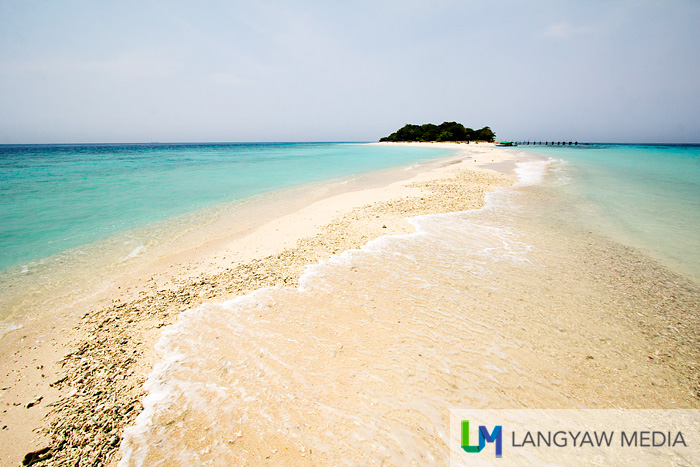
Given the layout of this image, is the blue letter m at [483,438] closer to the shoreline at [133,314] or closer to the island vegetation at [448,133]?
the shoreline at [133,314]

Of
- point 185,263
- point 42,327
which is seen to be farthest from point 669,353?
point 42,327

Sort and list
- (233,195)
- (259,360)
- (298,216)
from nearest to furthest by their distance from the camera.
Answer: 1. (259,360)
2. (298,216)
3. (233,195)

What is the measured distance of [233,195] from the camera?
53.4ft

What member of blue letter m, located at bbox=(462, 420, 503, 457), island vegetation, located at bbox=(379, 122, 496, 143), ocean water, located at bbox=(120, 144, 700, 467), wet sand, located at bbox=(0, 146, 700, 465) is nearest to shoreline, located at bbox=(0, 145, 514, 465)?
wet sand, located at bbox=(0, 146, 700, 465)

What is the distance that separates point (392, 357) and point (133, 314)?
15.2 ft

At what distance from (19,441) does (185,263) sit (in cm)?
465

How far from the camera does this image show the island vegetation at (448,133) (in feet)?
363

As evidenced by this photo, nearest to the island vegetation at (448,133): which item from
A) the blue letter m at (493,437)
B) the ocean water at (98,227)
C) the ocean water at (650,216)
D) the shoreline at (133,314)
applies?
the ocean water at (650,216)

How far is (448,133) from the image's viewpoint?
110562 mm

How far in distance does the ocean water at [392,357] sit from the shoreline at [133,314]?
0.44m

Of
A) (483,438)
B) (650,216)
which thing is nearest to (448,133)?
(650,216)

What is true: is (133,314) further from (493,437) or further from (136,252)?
(493,437)

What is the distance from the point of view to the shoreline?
11.0 ft

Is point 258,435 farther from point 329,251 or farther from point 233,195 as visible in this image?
point 233,195
